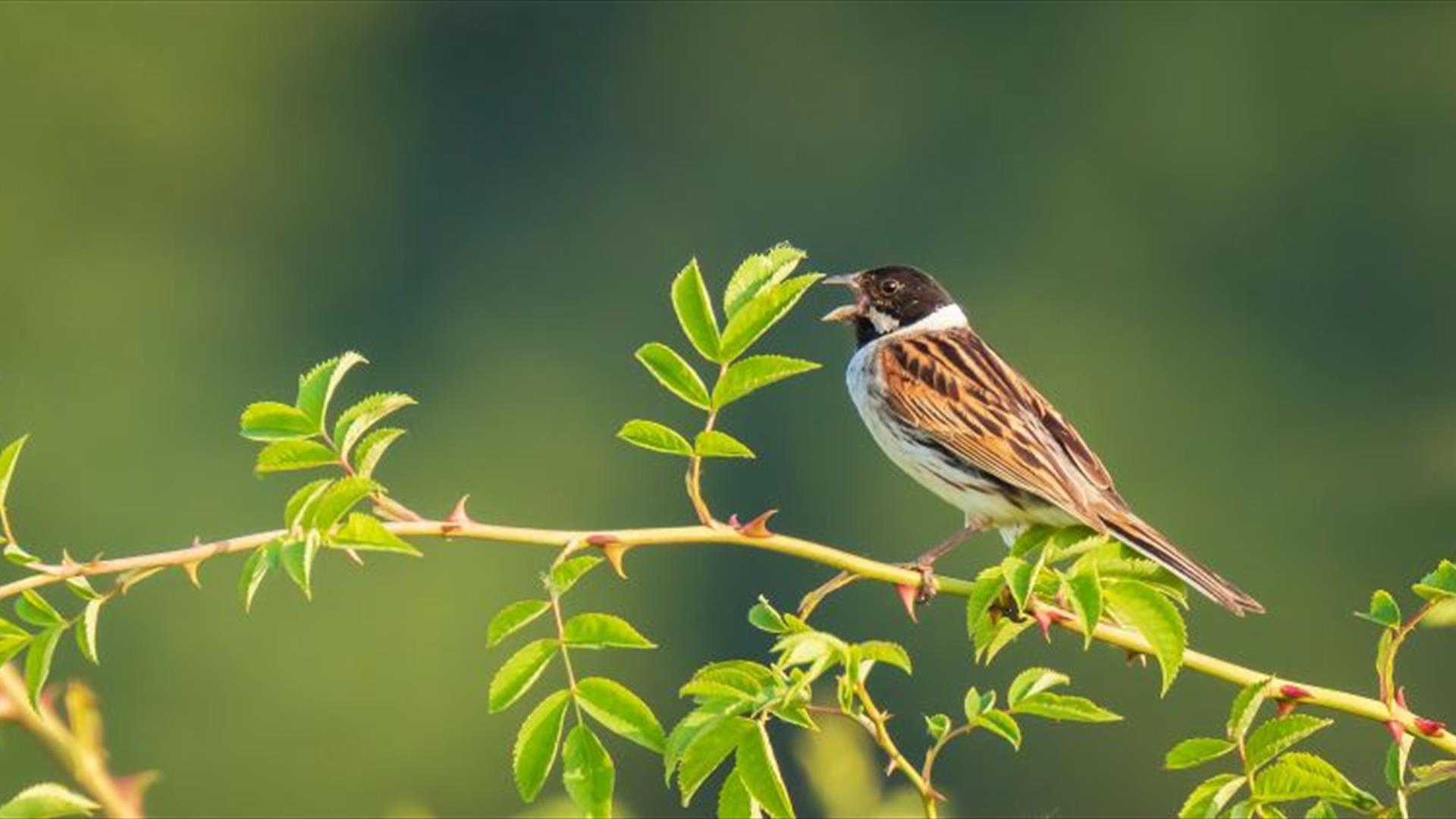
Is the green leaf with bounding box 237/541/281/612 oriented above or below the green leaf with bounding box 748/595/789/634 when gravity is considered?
above

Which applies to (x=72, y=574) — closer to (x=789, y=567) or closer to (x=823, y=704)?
(x=823, y=704)

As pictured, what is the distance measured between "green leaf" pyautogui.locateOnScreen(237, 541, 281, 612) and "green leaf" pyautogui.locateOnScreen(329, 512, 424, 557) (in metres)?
0.05

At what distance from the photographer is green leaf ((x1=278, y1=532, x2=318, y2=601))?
98.9 inches

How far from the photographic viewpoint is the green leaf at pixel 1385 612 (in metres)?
2.89

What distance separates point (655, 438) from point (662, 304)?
31958mm

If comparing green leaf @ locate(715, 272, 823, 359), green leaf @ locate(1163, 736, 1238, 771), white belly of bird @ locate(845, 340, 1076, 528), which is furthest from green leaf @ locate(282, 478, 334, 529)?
white belly of bird @ locate(845, 340, 1076, 528)

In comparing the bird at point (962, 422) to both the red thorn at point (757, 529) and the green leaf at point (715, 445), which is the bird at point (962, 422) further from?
the red thorn at point (757, 529)

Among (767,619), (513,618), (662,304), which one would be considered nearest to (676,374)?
(767,619)

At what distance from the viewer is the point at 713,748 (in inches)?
104

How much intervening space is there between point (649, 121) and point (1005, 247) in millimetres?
8500

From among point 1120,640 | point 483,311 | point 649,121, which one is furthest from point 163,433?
point 1120,640

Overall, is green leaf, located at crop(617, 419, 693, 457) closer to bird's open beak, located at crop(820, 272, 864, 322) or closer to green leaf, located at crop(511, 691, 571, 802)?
green leaf, located at crop(511, 691, 571, 802)

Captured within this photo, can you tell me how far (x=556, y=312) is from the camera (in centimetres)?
3888

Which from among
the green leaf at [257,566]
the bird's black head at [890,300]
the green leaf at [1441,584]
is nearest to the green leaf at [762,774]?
the green leaf at [257,566]
